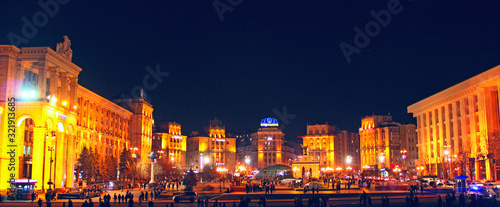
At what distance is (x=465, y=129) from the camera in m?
82.6

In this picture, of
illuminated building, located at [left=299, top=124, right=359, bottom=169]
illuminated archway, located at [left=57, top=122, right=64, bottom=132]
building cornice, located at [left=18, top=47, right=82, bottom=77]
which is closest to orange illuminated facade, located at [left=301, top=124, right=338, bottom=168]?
illuminated building, located at [left=299, top=124, right=359, bottom=169]

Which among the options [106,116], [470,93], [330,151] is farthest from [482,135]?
[330,151]

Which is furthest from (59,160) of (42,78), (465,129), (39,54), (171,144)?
(171,144)

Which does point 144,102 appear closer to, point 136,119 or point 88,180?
point 136,119

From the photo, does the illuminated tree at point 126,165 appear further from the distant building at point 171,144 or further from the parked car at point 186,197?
the distant building at point 171,144

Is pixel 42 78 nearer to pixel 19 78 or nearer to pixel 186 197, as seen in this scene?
pixel 19 78

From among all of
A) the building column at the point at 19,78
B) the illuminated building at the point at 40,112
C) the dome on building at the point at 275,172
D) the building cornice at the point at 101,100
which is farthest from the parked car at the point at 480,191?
the building cornice at the point at 101,100

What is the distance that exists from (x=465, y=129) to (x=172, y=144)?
4517 inches

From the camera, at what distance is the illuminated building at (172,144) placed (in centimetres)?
17150

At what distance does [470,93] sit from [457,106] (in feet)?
23.9

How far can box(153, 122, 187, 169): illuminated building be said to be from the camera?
563ft

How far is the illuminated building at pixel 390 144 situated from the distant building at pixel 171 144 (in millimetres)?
64750

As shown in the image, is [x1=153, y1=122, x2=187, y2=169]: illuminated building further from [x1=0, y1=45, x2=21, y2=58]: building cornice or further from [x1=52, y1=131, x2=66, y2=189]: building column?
[x1=0, y1=45, x2=21, y2=58]: building cornice

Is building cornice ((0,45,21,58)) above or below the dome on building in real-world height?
above
